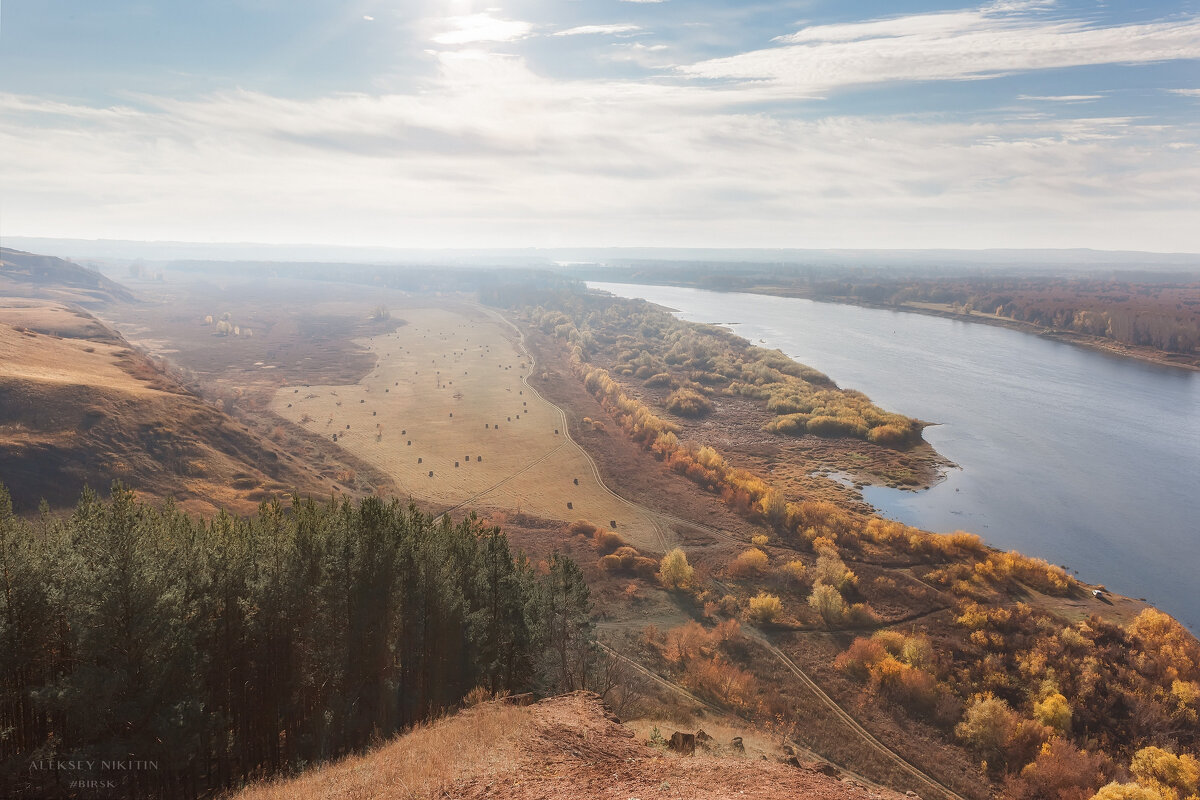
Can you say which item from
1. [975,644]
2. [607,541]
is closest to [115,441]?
[607,541]

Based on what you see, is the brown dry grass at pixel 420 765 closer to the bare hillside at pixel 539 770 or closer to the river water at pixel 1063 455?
the bare hillside at pixel 539 770

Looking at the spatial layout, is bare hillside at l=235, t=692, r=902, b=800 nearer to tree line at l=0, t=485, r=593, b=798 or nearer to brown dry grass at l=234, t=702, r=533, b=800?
brown dry grass at l=234, t=702, r=533, b=800

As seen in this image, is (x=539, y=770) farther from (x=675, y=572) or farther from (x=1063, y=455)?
(x=1063, y=455)

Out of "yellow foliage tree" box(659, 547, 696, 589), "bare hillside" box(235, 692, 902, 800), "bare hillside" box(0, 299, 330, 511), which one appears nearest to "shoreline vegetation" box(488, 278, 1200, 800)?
"yellow foliage tree" box(659, 547, 696, 589)

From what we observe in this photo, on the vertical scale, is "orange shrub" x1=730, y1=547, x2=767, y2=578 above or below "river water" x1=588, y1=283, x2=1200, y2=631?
below

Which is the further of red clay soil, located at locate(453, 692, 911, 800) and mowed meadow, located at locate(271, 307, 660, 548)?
mowed meadow, located at locate(271, 307, 660, 548)
